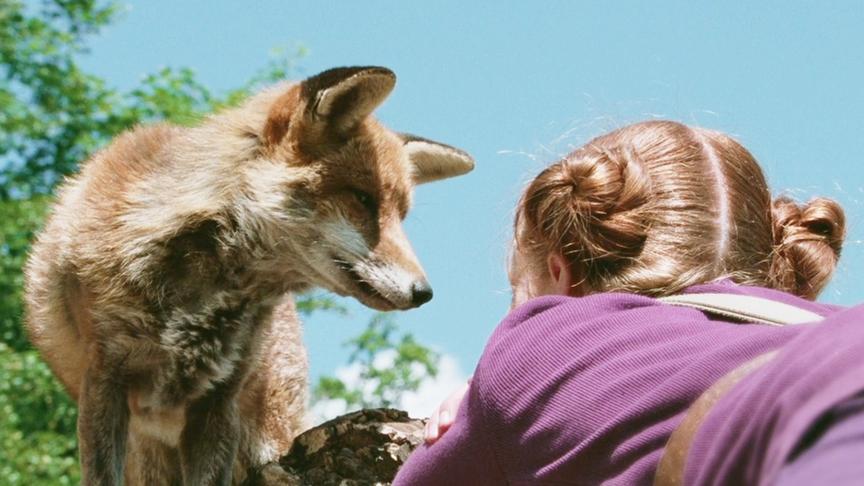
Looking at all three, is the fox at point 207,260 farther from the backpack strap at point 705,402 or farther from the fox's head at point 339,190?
the backpack strap at point 705,402

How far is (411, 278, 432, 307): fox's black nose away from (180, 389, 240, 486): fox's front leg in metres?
0.99

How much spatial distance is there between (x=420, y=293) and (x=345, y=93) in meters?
1.10

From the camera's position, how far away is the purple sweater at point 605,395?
4.78ft

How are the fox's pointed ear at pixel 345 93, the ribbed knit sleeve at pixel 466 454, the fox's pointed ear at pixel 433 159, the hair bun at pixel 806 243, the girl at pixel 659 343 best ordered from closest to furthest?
the girl at pixel 659 343
the ribbed knit sleeve at pixel 466 454
the hair bun at pixel 806 243
the fox's pointed ear at pixel 345 93
the fox's pointed ear at pixel 433 159

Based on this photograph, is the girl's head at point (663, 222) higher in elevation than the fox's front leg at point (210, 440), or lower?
higher

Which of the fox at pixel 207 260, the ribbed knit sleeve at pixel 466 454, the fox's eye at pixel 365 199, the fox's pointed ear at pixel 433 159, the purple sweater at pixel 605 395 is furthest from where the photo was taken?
the fox's pointed ear at pixel 433 159

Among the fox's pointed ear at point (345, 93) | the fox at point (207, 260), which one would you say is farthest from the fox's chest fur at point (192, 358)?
the fox's pointed ear at point (345, 93)

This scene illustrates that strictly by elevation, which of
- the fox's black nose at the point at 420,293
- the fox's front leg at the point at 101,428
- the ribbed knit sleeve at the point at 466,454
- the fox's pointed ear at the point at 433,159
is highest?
the fox's pointed ear at the point at 433,159

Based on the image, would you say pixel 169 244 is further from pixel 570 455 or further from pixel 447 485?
pixel 570 455

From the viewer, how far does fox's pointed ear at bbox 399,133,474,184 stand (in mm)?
5852

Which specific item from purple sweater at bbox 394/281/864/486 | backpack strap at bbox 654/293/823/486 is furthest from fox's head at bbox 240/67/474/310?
backpack strap at bbox 654/293/823/486

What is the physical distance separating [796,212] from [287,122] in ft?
10.3

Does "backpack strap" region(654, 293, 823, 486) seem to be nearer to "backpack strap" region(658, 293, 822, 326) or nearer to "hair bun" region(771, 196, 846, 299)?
"backpack strap" region(658, 293, 822, 326)

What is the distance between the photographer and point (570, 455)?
1.96 m
